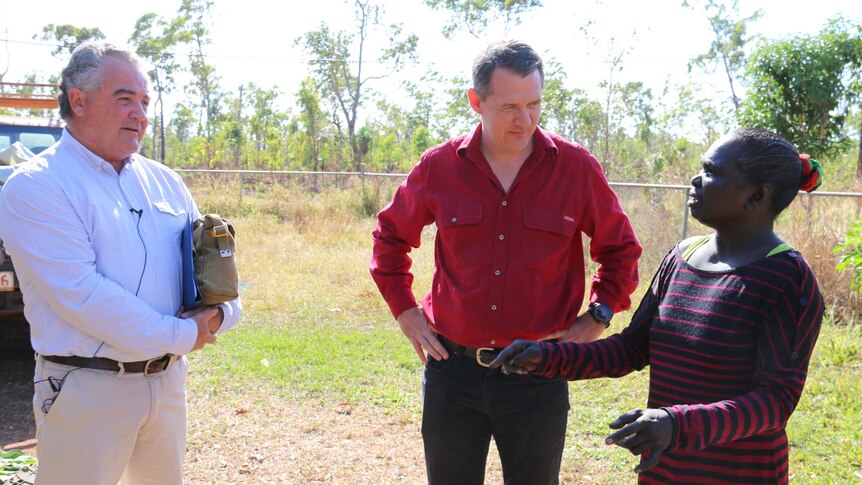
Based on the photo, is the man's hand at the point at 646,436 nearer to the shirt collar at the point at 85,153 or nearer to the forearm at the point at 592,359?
the forearm at the point at 592,359

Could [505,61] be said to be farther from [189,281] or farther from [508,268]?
[189,281]

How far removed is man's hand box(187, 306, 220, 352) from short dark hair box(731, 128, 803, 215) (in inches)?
72.3

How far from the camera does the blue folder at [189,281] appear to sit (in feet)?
8.37

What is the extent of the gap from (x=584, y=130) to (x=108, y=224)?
1695 cm

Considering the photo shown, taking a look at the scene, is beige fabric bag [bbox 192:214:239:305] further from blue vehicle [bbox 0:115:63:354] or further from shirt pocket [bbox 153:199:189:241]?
blue vehicle [bbox 0:115:63:354]

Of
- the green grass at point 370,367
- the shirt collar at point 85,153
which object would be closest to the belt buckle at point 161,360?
the shirt collar at point 85,153

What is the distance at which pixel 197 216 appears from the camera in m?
2.83

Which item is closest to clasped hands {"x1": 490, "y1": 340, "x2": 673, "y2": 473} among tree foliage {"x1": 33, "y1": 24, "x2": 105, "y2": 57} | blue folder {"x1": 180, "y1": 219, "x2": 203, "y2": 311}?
blue folder {"x1": 180, "y1": 219, "x2": 203, "y2": 311}

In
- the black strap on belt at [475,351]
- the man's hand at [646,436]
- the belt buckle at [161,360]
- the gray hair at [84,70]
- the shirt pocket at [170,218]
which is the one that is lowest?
the belt buckle at [161,360]

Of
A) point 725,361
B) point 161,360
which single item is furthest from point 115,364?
point 725,361

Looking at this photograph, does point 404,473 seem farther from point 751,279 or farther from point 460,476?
point 751,279

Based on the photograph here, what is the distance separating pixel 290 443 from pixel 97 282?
8.09 ft

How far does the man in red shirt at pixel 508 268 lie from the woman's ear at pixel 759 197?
75 centimetres

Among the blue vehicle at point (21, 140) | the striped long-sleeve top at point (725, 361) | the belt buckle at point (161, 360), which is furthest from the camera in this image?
the blue vehicle at point (21, 140)
